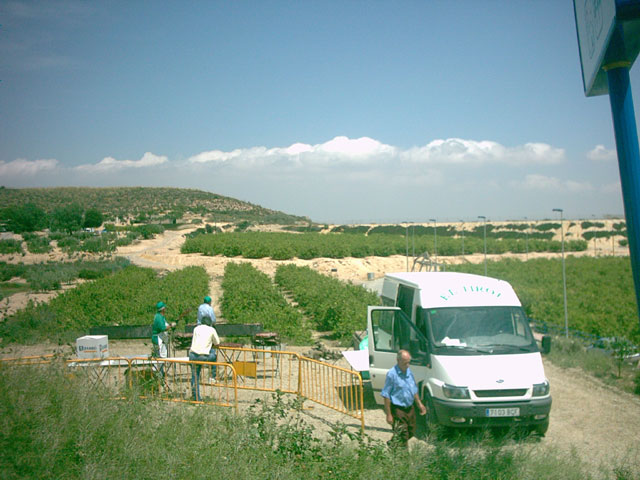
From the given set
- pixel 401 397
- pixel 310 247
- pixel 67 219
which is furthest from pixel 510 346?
pixel 67 219

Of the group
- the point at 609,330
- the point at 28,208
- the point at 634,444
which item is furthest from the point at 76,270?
the point at 634,444

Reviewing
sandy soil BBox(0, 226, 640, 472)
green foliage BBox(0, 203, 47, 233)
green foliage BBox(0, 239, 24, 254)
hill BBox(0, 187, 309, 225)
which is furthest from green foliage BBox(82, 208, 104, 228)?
sandy soil BBox(0, 226, 640, 472)

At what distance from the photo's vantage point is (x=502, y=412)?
7957mm

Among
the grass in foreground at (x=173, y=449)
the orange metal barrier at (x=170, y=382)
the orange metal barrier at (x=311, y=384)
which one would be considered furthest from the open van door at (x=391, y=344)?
the orange metal barrier at (x=170, y=382)

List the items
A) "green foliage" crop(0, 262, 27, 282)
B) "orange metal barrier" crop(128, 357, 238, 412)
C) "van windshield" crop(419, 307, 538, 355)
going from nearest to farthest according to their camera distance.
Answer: "orange metal barrier" crop(128, 357, 238, 412) → "van windshield" crop(419, 307, 538, 355) → "green foliage" crop(0, 262, 27, 282)

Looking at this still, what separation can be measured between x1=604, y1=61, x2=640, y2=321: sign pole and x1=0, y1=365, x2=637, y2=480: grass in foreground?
2819mm

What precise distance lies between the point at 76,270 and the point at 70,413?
35.1 meters

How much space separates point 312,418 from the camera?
30.4ft

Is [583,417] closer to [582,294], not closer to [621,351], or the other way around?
[621,351]

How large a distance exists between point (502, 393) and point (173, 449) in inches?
200

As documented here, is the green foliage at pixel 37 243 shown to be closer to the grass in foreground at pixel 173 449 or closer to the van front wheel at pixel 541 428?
the grass in foreground at pixel 173 449

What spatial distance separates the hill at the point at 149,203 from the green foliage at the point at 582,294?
5338 centimetres

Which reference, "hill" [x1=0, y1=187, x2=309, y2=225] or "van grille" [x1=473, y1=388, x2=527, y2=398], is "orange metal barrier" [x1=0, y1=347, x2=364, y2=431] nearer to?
"van grille" [x1=473, y1=388, x2=527, y2=398]

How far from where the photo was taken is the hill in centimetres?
8056
